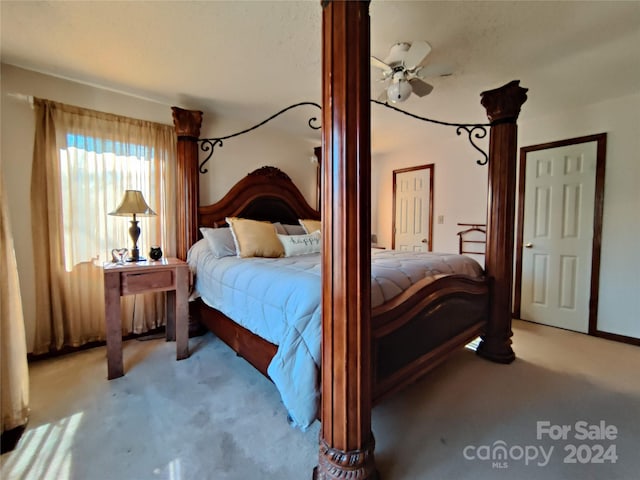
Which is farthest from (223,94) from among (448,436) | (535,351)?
(535,351)

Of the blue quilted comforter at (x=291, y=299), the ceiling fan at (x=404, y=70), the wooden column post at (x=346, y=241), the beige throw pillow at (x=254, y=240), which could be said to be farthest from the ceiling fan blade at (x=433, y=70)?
the beige throw pillow at (x=254, y=240)

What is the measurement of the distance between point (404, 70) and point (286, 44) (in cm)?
84

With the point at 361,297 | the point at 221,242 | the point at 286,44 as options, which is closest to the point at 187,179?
the point at 221,242

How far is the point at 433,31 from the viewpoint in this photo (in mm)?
1807

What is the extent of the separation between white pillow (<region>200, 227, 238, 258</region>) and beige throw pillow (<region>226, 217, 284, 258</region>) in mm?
74

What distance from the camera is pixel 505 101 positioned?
2.16m

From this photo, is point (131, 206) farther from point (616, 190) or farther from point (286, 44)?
point (616, 190)

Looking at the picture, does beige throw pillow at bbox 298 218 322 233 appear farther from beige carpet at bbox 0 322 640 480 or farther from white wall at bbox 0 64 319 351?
beige carpet at bbox 0 322 640 480

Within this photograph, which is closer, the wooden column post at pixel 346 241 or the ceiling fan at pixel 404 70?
the wooden column post at pixel 346 241

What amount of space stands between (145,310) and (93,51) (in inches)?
87.5

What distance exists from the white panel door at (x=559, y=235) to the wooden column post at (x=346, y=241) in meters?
3.21

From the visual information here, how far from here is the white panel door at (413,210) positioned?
14.4 feet

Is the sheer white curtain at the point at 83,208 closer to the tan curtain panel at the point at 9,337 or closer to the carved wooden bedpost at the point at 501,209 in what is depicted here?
the tan curtain panel at the point at 9,337

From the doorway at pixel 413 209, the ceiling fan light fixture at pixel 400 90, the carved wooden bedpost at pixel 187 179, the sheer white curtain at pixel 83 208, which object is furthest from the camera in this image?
the doorway at pixel 413 209
